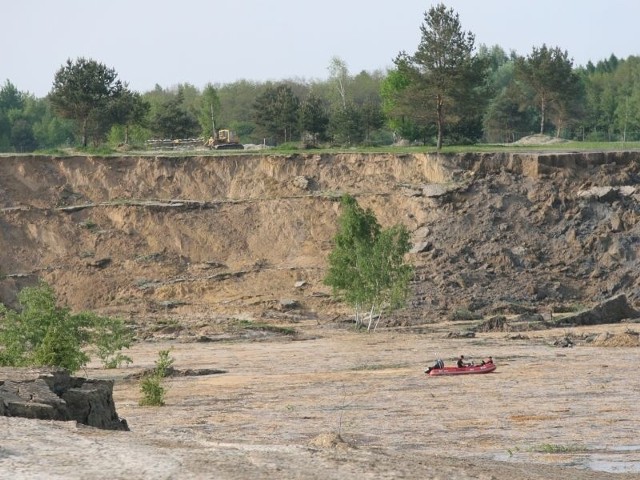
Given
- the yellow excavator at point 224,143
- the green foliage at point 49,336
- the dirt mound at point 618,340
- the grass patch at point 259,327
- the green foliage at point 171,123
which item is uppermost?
the green foliage at point 171,123

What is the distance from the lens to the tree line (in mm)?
66250

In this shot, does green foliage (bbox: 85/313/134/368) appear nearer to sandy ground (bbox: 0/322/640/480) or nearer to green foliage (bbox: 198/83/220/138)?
sandy ground (bbox: 0/322/640/480)

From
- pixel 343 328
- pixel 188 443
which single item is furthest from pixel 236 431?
pixel 343 328

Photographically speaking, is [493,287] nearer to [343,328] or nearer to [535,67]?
[343,328]

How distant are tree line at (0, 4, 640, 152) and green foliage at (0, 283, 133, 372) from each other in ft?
105

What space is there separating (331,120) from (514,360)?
4483 cm

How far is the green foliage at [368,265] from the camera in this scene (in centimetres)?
4881

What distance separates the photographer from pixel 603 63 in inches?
6211

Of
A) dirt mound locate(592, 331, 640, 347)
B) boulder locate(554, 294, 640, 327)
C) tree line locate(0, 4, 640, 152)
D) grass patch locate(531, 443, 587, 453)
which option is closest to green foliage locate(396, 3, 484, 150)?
tree line locate(0, 4, 640, 152)

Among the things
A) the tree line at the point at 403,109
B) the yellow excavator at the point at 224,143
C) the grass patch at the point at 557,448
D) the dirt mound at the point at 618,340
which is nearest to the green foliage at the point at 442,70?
the tree line at the point at 403,109

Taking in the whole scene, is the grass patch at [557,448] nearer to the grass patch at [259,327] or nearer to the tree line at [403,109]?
the grass patch at [259,327]

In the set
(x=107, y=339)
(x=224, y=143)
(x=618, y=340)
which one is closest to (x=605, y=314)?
(x=618, y=340)

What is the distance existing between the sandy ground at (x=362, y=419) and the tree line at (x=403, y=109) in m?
24.0

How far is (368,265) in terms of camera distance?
48688mm
